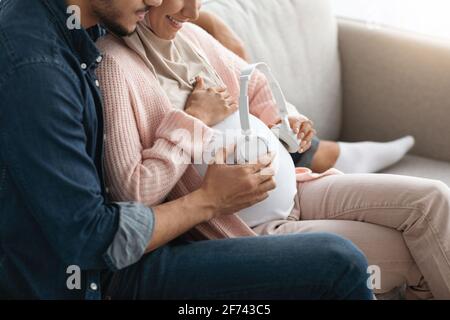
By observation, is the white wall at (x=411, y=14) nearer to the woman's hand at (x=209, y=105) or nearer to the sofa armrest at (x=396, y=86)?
the sofa armrest at (x=396, y=86)

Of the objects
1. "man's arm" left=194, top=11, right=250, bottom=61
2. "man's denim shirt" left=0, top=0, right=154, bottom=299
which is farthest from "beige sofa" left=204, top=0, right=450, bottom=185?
"man's denim shirt" left=0, top=0, right=154, bottom=299

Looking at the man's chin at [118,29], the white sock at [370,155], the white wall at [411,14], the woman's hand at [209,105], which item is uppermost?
the man's chin at [118,29]

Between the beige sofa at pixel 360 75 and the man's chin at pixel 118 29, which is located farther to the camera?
the beige sofa at pixel 360 75

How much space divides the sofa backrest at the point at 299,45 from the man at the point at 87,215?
67 centimetres

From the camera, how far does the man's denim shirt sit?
1.03 m

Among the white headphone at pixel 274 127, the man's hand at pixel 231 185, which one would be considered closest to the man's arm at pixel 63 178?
the man's hand at pixel 231 185

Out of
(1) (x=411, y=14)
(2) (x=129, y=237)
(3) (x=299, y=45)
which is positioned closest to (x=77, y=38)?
(2) (x=129, y=237)

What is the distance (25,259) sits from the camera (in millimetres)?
1129

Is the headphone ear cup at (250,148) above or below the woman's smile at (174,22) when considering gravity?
below

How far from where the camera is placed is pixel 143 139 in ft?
4.11

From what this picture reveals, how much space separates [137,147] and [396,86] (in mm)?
1056

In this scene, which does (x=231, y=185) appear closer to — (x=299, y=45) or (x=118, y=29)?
(x=118, y=29)

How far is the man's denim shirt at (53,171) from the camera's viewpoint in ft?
3.39

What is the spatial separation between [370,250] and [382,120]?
0.78 metres
